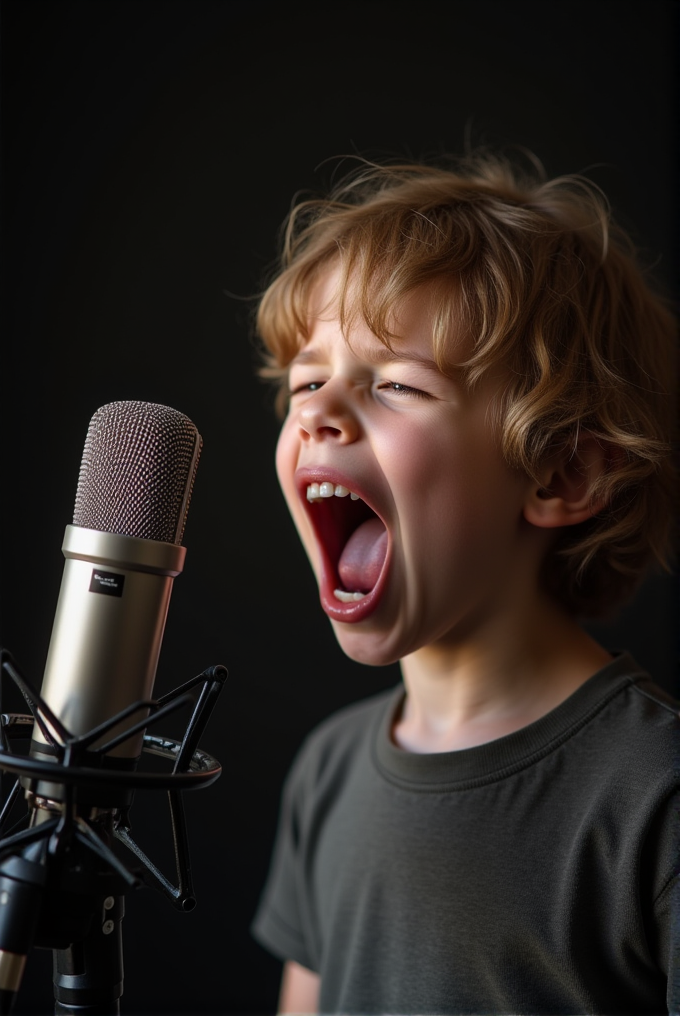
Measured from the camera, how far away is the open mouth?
802mm

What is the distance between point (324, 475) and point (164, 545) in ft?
0.81

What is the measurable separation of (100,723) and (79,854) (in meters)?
0.07

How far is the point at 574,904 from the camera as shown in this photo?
74cm

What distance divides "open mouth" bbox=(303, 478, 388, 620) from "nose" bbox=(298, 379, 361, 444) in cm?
4

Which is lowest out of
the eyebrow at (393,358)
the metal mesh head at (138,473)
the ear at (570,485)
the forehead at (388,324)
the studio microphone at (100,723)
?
the studio microphone at (100,723)

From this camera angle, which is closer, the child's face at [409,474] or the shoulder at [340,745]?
the child's face at [409,474]

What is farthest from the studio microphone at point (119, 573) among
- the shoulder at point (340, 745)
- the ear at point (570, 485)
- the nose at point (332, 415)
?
the shoulder at point (340, 745)

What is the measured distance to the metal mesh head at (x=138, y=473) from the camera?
555 millimetres

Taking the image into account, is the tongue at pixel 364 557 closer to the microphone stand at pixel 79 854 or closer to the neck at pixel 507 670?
the neck at pixel 507 670

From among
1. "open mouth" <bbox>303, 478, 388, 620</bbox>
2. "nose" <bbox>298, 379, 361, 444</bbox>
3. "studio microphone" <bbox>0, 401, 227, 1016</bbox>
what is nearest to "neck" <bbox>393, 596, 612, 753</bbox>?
"open mouth" <bbox>303, 478, 388, 620</bbox>

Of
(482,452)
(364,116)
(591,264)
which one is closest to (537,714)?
(482,452)

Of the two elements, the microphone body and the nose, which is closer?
the microphone body

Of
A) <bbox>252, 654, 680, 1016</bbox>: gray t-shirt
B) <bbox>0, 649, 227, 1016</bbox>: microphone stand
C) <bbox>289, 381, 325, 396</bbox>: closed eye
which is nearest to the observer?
<bbox>0, 649, 227, 1016</bbox>: microphone stand

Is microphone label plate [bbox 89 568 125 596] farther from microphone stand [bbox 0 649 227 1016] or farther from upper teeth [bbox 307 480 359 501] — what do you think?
upper teeth [bbox 307 480 359 501]
